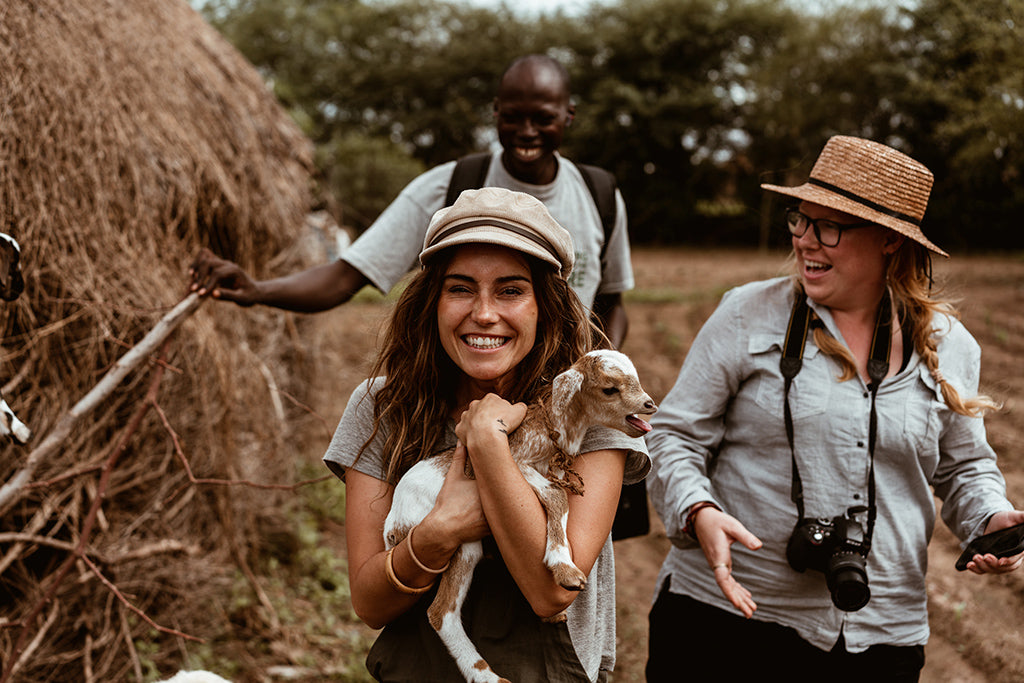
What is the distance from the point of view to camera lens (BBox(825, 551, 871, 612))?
2.43 m

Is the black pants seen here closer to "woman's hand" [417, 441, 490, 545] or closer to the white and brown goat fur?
the white and brown goat fur

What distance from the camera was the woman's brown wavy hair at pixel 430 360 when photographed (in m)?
2.02

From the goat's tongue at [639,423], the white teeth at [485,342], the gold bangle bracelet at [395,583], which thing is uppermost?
the white teeth at [485,342]

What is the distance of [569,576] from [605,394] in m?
0.40

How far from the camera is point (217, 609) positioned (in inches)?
190

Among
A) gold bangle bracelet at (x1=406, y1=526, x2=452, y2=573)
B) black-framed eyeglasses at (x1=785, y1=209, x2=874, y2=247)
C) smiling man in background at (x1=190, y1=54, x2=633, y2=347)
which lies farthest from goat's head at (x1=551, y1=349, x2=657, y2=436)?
smiling man in background at (x1=190, y1=54, x2=633, y2=347)

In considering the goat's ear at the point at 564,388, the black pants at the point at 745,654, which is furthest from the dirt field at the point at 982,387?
the black pants at the point at 745,654

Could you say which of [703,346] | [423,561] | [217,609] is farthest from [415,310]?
[217,609]

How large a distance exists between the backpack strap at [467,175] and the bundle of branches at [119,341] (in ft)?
4.19

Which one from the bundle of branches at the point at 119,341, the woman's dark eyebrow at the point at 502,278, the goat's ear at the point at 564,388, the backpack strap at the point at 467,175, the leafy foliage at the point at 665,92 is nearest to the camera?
the goat's ear at the point at 564,388

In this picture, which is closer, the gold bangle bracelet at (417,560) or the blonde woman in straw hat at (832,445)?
the gold bangle bracelet at (417,560)

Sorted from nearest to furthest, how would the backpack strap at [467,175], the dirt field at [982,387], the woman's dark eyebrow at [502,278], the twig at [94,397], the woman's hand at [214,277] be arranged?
the woman's dark eyebrow at [502,278] → the twig at [94,397] → the woman's hand at [214,277] → the backpack strap at [467,175] → the dirt field at [982,387]

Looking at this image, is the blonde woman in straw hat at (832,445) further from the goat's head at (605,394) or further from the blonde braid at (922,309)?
the goat's head at (605,394)

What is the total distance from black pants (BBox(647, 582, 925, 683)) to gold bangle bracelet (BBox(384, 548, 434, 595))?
131 centimetres
